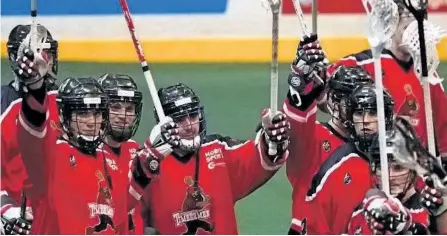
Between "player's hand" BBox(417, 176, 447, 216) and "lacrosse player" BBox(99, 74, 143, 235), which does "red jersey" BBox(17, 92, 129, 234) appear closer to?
"lacrosse player" BBox(99, 74, 143, 235)

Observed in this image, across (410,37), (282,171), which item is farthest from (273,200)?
(410,37)

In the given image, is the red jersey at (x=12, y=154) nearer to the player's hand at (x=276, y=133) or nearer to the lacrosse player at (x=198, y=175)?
the lacrosse player at (x=198, y=175)

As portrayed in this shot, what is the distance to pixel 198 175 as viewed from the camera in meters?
3.76

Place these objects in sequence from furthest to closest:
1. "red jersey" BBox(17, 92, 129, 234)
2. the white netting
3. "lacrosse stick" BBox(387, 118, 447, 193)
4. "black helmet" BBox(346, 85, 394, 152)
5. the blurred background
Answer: the blurred background, the white netting, "black helmet" BBox(346, 85, 394, 152), "red jersey" BBox(17, 92, 129, 234), "lacrosse stick" BBox(387, 118, 447, 193)

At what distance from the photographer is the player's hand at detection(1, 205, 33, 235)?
3590 millimetres

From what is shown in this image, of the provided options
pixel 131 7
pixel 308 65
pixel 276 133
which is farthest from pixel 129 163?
pixel 131 7

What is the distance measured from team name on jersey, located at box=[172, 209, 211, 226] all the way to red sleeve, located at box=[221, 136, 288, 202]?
12cm

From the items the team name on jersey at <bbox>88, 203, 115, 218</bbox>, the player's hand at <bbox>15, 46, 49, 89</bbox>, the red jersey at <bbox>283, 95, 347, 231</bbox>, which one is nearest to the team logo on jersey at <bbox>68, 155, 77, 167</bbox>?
the team name on jersey at <bbox>88, 203, 115, 218</bbox>

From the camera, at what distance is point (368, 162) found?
3746 millimetres

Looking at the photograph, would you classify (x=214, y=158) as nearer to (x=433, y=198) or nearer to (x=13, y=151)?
(x=13, y=151)

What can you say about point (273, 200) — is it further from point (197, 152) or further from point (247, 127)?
point (197, 152)

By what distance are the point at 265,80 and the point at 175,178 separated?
3.21 meters

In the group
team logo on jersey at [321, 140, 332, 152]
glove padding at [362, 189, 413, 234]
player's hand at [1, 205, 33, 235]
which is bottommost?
player's hand at [1, 205, 33, 235]

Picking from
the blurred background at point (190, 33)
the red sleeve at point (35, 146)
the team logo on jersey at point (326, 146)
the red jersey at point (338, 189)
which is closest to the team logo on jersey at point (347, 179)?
the red jersey at point (338, 189)
